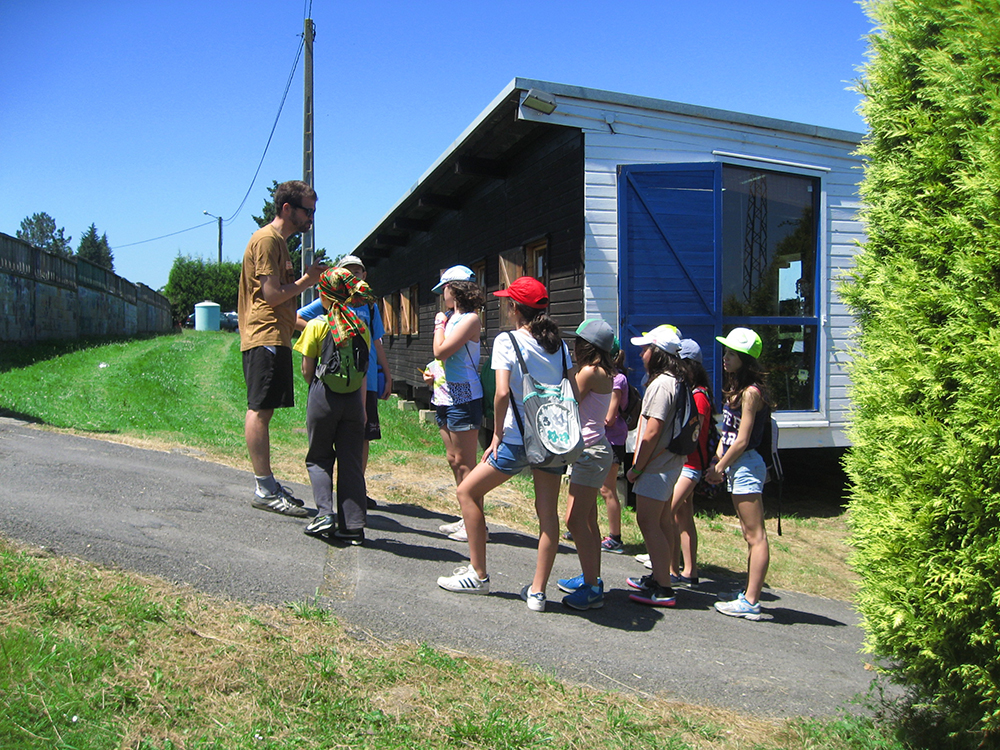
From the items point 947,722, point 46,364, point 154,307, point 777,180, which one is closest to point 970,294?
point 947,722

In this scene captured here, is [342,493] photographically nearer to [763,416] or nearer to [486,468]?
[486,468]

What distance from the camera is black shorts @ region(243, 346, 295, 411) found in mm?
4602

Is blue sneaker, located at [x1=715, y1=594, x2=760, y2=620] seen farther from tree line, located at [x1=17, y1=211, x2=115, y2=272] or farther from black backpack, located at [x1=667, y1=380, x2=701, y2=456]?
tree line, located at [x1=17, y1=211, x2=115, y2=272]

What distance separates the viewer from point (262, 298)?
4.69 meters

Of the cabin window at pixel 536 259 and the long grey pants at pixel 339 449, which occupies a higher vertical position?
the cabin window at pixel 536 259

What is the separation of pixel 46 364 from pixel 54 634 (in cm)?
1352

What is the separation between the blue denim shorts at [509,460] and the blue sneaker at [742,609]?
1512 millimetres

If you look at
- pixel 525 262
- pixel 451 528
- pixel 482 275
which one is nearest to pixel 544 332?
pixel 451 528

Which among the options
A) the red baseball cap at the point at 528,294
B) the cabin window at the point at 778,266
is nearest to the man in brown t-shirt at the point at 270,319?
the red baseball cap at the point at 528,294

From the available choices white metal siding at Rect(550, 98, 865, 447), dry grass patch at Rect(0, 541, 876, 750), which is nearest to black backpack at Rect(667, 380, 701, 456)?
dry grass patch at Rect(0, 541, 876, 750)

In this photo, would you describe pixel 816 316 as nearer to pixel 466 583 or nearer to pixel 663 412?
pixel 663 412

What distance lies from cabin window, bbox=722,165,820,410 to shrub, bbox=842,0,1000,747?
236 inches

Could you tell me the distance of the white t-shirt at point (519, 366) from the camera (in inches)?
150

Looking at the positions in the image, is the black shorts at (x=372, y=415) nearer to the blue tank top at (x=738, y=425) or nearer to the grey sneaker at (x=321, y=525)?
the grey sneaker at (x=321, y=525)
